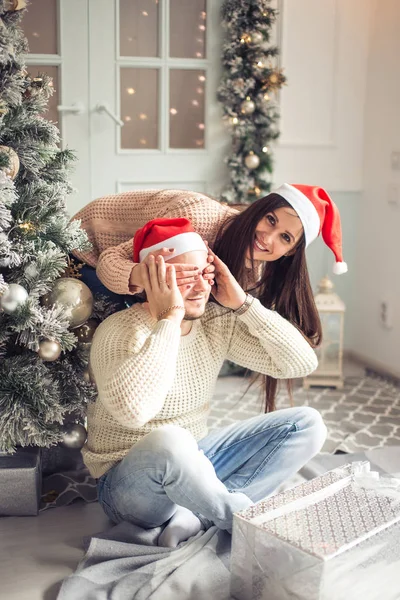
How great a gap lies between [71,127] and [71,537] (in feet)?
6.23

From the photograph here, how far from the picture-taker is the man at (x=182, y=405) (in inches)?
64.7

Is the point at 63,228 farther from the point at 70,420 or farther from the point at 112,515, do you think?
the point at 112,515

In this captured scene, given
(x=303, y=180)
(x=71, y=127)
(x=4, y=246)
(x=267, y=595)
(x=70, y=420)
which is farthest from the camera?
(x=303, y=180)

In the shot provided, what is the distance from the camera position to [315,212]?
1.91 metres

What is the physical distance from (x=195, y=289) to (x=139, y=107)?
1.81 meters

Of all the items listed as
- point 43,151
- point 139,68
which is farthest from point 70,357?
point 139,68

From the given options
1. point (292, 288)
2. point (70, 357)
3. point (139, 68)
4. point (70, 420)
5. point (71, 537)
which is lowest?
point (71, 537)

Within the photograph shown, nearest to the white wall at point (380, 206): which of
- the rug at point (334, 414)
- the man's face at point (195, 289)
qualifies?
the rug at point (334, 414)

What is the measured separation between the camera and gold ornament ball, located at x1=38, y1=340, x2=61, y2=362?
185 cm

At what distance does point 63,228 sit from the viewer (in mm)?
1901

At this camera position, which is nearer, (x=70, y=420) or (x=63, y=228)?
(x=63, y=228)

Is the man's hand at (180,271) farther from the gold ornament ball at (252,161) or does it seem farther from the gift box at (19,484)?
the gold ornament ball at (252,161)

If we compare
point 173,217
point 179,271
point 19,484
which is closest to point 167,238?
point 179,271

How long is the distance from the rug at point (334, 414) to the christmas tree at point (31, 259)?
0.31 meters
